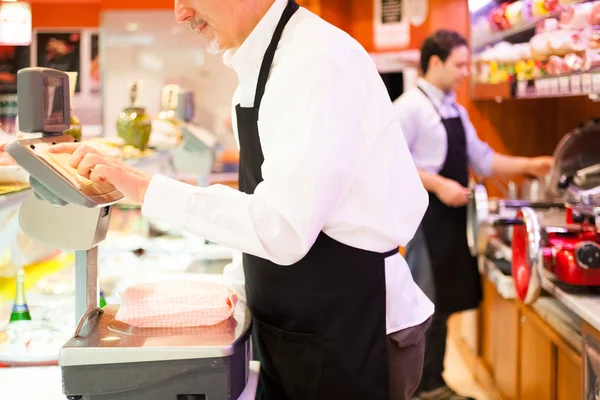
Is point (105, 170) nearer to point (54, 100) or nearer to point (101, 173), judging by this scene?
point (101, 173)

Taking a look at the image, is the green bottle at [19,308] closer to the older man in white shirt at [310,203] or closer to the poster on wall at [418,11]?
the older man in white shirt at [310,203]

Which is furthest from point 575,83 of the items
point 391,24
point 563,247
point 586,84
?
point 391,24

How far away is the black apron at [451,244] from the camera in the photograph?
160 inches

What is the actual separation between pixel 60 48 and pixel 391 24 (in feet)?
14.2

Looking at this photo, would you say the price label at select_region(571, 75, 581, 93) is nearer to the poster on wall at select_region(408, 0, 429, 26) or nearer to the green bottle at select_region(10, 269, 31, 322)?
A: the green bottle at select_region(10, 269, 31, 322)

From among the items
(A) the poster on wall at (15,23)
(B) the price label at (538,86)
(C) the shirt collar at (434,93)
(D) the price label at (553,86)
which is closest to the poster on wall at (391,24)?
(C) the shirt collar at (434,93)

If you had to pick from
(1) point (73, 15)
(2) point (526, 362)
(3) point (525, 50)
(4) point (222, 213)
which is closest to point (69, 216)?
(4) point (222, 213)

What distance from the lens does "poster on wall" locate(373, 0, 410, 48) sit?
622 cm

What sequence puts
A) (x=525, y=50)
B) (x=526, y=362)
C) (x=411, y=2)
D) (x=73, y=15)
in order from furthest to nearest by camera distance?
1. (x=73, y=15)
2. (x=411, y=2)
3. (x=525, y=50)
4. (x=526, y=362)

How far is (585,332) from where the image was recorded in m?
2.59

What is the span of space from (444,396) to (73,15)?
659cm

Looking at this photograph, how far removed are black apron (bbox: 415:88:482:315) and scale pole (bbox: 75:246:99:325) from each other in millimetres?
2551

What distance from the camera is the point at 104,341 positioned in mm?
1577

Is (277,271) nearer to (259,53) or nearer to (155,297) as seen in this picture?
(155,297)
